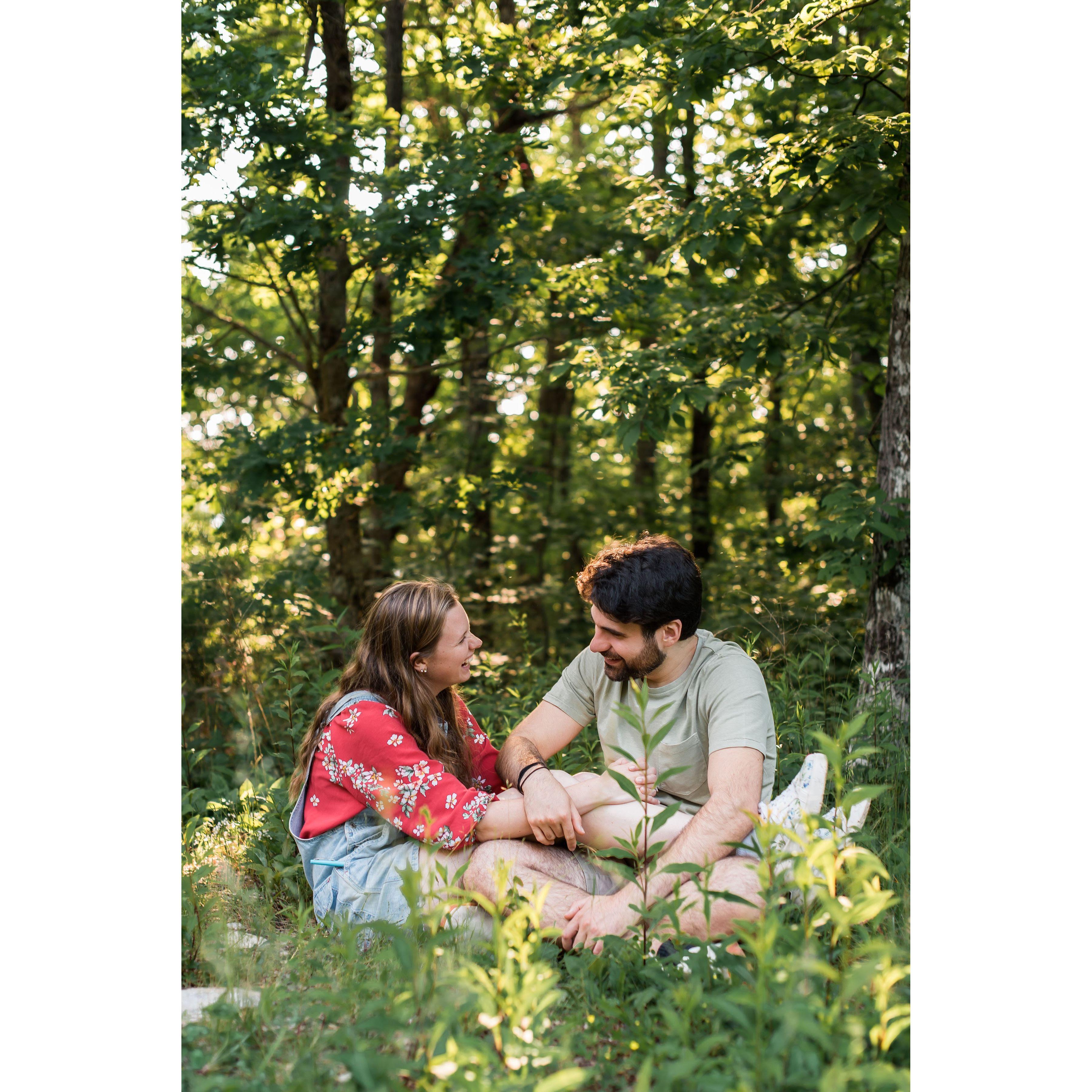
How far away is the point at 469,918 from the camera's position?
2691 mm

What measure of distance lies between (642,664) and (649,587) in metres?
0.25

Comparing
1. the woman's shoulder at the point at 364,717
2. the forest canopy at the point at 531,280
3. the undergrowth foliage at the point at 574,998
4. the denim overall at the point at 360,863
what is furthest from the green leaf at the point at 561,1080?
the forest canopy at the point at 531,280

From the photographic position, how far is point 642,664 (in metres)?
2.89

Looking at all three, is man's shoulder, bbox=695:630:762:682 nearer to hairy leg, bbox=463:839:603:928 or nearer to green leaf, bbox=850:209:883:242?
hairy leg, bbox=463:839:603:928

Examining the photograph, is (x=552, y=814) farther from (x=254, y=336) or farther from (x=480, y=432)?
(x=480, y=432)

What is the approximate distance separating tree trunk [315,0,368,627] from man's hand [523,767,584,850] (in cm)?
408

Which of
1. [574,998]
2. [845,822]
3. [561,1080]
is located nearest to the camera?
[561,1080]

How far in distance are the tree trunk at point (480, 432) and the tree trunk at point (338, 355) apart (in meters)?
1.09

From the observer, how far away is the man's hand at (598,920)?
7.97ft

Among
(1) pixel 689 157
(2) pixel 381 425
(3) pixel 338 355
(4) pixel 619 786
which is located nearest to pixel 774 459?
(1) pixel 689 157

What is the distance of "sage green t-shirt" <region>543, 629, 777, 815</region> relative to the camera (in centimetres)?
270

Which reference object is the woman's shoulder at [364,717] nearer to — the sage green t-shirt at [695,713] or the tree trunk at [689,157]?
the sage green t-shirt at [695,713]
